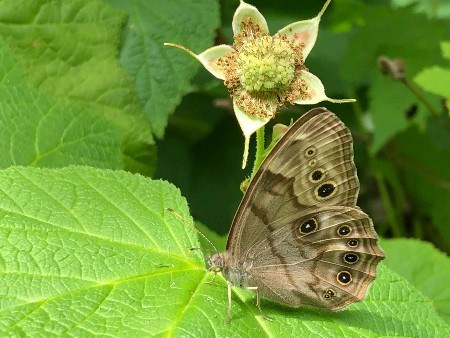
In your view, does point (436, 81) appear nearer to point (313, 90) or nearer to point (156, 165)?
point (313, 90)

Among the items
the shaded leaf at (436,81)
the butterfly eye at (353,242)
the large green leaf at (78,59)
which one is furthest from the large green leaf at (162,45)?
the butterfly eye at (353,242)

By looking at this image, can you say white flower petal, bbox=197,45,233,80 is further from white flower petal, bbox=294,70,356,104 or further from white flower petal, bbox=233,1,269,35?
white flower petal, bbox=294,70,356,104

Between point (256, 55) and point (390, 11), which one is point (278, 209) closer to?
point (256, 55)

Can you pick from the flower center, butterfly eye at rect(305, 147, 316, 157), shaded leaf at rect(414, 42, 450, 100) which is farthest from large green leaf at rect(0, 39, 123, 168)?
shaded leaf at rect(414, 42, 450, 100)

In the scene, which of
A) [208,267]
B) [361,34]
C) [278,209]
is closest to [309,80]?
[278,209]

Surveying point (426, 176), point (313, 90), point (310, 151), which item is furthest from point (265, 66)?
point (426, 176)

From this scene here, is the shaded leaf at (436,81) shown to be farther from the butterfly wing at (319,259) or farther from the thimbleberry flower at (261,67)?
the butterfly wing at (319,259)
